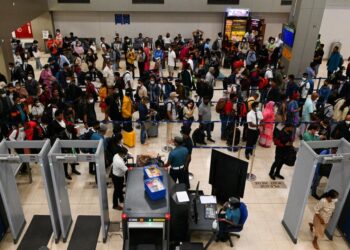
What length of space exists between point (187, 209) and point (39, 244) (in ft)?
10.1

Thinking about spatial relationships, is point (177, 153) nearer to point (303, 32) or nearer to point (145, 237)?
point (145, 237)

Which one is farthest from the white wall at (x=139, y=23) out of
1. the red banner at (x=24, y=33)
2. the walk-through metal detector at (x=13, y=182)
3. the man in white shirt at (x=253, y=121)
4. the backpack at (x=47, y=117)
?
the walk-through metal detector at (x=13, y=182)

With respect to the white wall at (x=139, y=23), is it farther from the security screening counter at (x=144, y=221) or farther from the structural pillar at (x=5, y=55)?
the security screening counter at (x=144, y=221)

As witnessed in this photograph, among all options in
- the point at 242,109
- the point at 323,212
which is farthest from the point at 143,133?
the point at 323,212

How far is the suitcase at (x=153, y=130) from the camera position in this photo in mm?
10378

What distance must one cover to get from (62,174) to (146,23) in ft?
46.4

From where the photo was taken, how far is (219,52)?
16.6m

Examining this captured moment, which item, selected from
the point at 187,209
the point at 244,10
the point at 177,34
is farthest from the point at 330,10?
the point at 187,209

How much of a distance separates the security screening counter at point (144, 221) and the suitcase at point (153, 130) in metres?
4.36

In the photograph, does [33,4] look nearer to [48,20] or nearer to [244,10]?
[48,20]

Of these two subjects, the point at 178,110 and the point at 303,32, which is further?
the point at 303,32

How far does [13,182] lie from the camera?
6.82m

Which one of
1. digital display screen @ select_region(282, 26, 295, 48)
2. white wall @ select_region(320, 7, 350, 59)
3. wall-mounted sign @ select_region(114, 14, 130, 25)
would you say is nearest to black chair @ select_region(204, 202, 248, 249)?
digital display screen @ select_region(282, 26, 295, 48)

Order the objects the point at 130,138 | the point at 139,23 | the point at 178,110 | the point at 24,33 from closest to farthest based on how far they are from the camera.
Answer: the point at 130,138, the point at 178,110, the point at 139,23, the point at 24,33
